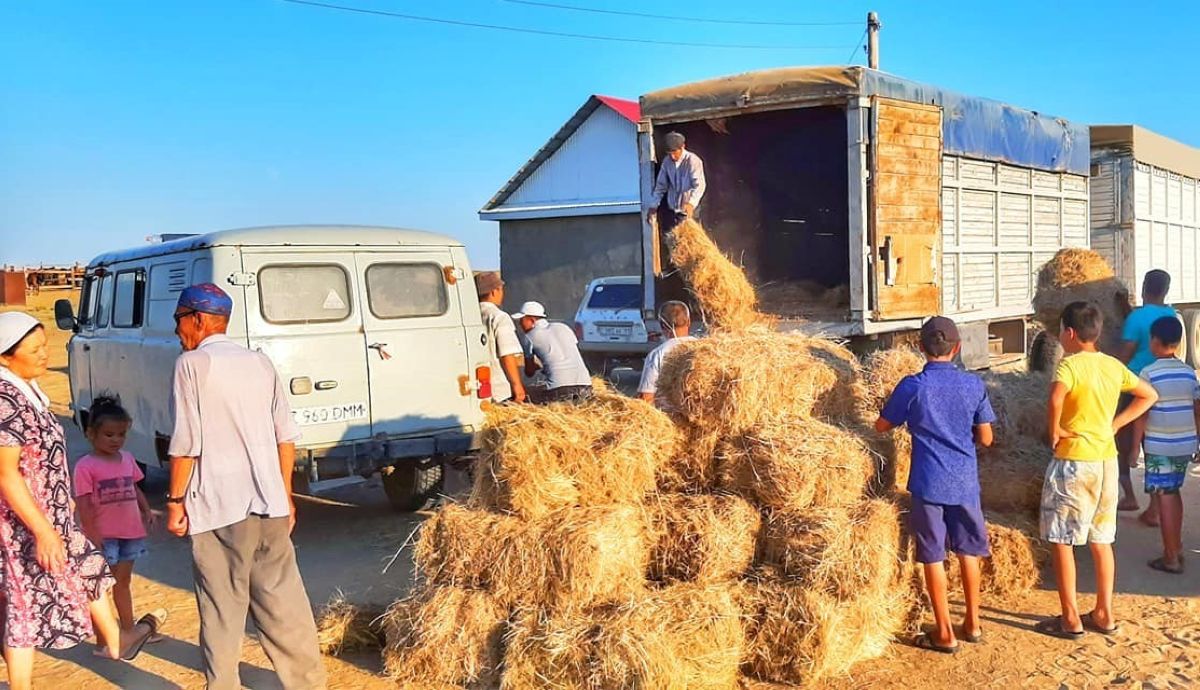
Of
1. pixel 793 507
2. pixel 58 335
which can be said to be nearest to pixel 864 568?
pixel 793 507

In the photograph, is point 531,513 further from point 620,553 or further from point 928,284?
point 928,284

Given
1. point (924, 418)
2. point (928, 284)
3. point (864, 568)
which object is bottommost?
point (864, 568)

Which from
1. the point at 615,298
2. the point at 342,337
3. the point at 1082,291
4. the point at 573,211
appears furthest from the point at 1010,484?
the point at 573,211

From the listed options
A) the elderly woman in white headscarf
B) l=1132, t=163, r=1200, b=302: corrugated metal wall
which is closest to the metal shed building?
l=1132, t=163, r=1200, b=302: corrugated metal wall

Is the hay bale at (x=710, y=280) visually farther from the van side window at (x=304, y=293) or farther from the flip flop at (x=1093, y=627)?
the flip flop at (x=1093, y=627)

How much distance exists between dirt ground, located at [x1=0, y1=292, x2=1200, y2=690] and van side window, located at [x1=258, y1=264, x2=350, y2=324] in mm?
1760

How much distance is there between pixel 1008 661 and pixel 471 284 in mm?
4928

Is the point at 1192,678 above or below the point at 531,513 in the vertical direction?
below

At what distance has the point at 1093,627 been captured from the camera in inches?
205

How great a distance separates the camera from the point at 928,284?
8.96 meters

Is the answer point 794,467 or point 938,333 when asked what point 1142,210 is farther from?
point 794,467

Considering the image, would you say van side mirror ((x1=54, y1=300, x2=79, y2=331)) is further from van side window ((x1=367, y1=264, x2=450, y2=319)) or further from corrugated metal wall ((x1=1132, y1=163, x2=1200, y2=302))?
corrugated metal wall ((x1=1132, y1=163, x2=1200, y2=302))

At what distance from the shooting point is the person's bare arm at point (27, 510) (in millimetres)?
3984

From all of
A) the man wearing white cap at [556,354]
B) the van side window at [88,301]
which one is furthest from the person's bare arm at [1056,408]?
the van side window at [88,301]
